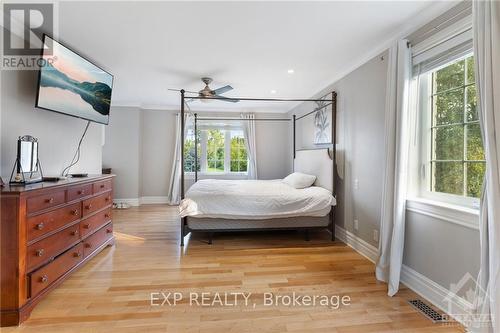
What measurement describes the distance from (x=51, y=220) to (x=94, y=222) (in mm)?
802

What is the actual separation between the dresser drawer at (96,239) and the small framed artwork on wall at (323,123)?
3.33 metres

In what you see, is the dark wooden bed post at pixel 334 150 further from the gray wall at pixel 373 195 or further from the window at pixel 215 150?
the window at pixel 215 150

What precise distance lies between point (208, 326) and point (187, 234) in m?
2.17

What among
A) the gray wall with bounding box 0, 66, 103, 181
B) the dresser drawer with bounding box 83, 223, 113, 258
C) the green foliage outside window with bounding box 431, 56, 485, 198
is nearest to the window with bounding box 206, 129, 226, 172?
the gray wall with bounding box 0, 66, 103, 181

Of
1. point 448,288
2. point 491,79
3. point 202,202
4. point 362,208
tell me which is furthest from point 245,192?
point 491,79

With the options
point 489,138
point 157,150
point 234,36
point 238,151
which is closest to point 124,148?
point 157,150

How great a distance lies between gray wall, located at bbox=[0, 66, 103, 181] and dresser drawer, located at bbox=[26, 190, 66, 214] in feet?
1.75

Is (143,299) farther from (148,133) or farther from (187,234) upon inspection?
(148,133)

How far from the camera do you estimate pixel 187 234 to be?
3820 mm

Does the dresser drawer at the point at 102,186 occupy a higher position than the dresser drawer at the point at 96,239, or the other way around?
the dresser drawer at the point at 102,186

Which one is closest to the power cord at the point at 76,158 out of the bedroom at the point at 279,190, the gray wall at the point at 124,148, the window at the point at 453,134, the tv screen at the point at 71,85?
the bedroom at the point at 279,190

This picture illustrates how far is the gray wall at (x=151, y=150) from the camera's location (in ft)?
19.4

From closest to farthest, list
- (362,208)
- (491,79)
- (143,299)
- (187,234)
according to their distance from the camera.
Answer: (491,79), (143,299), (362,208), (187,234)

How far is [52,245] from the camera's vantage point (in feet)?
6.87
